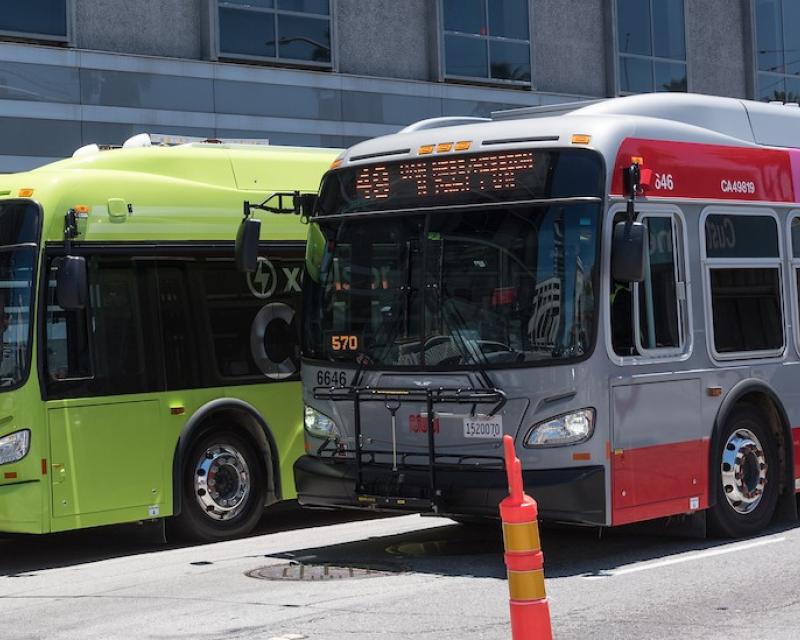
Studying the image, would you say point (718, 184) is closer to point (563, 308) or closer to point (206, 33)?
point (563, 308)

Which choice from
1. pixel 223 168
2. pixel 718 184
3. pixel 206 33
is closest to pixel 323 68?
pixel 206 33

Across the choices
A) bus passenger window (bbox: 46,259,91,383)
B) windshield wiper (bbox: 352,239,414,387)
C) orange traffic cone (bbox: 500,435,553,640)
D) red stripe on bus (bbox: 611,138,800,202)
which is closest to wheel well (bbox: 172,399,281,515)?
bus passenger window (bbox: 46,259,91,383)

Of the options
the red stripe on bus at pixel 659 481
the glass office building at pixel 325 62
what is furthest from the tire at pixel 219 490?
the glass office building at pixel 325 62

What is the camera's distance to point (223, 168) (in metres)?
13.2

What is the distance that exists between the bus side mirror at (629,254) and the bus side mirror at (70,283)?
386cm

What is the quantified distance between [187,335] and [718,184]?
168 inches

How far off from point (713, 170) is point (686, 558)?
2.76 meters

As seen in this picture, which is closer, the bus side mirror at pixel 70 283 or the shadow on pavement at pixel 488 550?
the shadow on pavement at pixel 488 550

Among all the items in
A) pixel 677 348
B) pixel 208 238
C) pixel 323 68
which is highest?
pixel 323 68

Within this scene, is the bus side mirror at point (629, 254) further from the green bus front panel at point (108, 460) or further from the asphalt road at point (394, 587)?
the green bus front panel at point (108, 460)

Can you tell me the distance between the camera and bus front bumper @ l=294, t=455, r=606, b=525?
31.9 feet

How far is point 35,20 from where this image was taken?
22.7 meters

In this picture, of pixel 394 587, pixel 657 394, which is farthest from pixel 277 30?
pixel 394 587

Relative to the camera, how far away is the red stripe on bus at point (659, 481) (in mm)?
9953
